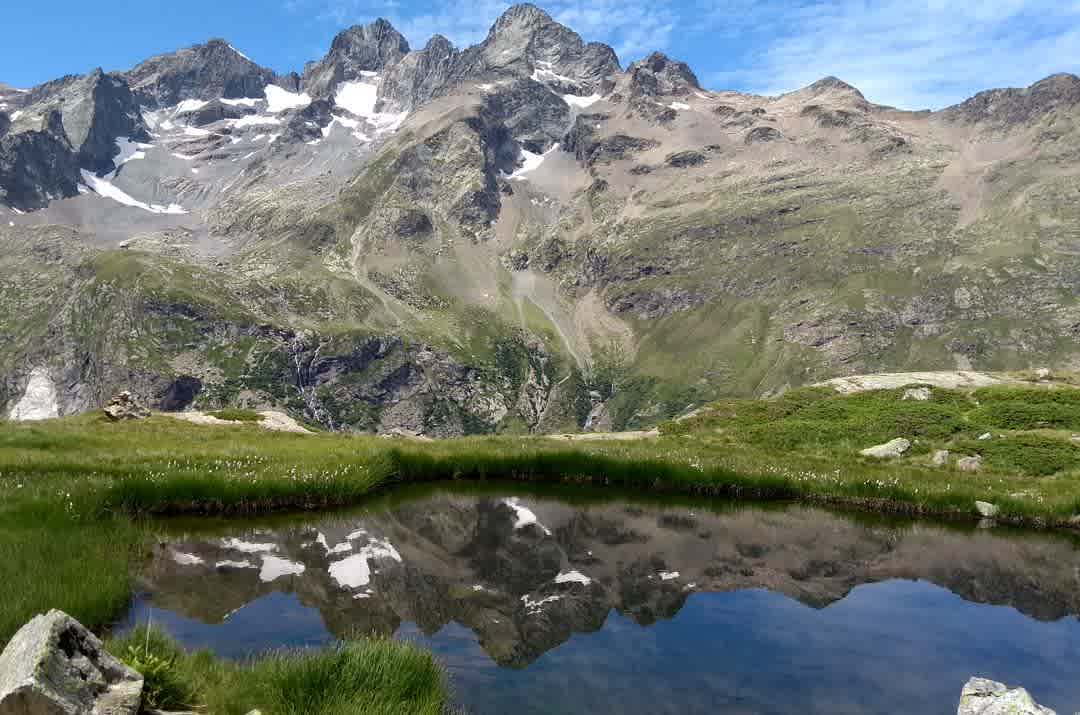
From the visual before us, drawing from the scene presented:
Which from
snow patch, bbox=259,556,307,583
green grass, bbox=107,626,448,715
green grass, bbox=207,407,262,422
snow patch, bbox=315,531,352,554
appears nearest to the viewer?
green grass, bbox=107,626,448,715

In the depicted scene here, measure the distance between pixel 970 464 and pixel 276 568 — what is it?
37.0m

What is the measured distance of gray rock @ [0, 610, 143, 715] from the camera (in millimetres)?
8211

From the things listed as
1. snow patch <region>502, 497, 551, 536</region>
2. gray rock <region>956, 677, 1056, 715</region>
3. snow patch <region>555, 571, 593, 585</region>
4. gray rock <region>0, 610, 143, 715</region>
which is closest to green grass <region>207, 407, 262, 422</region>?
snow patch <region>502, 497, 551, 536</region>

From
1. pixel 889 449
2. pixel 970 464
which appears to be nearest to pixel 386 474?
pixel 889 449

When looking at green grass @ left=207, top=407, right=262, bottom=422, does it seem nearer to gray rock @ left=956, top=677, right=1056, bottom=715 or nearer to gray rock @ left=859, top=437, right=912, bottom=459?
gray rock @ left=859, top=437, right=912, bottom=459

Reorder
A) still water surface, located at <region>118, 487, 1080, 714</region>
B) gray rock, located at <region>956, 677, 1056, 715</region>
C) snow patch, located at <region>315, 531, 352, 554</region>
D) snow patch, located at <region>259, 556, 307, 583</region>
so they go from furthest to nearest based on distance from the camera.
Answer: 1. snow patch, located at <region>315, 531, 352, 554</region>
2. snow patch, located at <region>259, 556, 307, 583</region>
3. still water surface, located at <region>118, 487, 1080, 714</region>
4. gray rock, located at <region>956, 677, 1056, 715</region>

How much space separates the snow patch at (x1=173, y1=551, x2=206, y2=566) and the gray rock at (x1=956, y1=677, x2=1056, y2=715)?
18.2m

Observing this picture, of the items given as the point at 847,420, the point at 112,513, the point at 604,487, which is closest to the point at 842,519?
the point at 604,487

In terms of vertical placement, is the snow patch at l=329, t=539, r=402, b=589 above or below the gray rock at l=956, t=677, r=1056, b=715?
above

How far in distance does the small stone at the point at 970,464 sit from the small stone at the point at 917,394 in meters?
12.0

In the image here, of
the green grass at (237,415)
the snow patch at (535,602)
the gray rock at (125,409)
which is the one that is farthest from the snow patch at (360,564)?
the gray rock at (125,409)

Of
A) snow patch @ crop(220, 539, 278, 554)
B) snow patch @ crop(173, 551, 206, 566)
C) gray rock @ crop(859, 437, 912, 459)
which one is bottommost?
snow patch @ crop(173, 551, 206, 566)

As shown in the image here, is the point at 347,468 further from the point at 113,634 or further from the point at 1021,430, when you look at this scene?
the point at 1021,430

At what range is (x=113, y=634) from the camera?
14.2 metres
